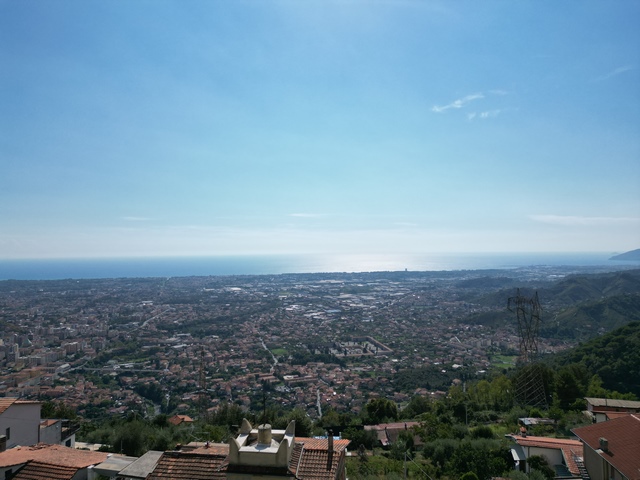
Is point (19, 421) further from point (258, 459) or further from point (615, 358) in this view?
point (615, 358)

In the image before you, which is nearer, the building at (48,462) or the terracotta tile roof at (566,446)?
the building at (48,462)

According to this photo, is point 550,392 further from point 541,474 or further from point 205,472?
point 205,472

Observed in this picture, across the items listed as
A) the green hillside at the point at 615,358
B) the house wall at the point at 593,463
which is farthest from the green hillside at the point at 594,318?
the house wall at the point at 593,463

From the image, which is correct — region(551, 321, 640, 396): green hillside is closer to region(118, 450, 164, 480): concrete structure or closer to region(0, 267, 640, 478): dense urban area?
region(0, 267, 640, 478): dense urban area

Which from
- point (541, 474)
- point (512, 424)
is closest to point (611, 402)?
point (512, 424)

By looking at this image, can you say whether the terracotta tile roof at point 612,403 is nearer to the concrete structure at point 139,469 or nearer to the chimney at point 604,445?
the chimney at point 604,445

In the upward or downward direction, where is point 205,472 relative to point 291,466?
downward
